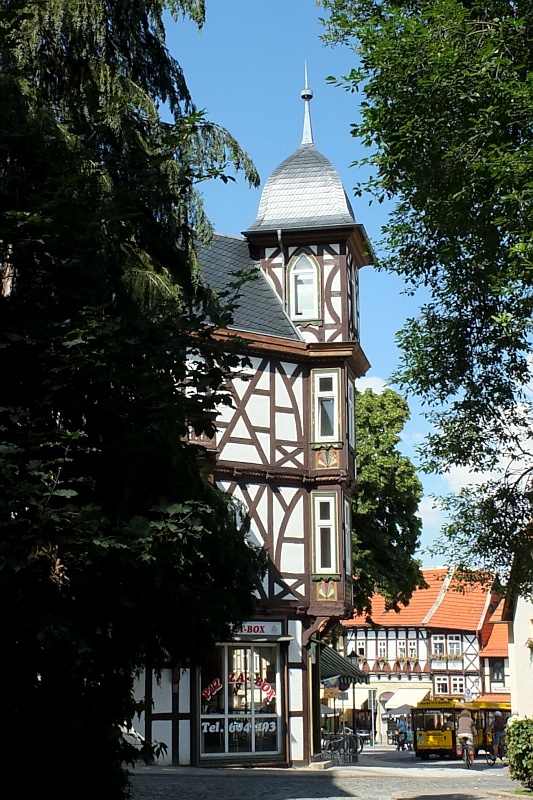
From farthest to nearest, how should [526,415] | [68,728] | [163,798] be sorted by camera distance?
[163,798] < [526,415] < [68,728]

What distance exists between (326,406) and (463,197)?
1575cm

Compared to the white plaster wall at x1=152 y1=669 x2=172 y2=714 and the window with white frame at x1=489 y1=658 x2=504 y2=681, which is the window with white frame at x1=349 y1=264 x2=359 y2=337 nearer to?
the white plaster wall at x1=152 y1=669 x2=172 y2=714

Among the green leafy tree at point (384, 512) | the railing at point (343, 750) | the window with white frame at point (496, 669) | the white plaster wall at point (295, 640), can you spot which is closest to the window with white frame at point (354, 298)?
→ the green leafy tree at point (384, 512)

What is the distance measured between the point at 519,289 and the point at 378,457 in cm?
2425

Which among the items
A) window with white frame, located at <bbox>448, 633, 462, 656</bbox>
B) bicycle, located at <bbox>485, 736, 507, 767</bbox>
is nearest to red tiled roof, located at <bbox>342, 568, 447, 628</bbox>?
window with white frame, located at <bbox>448, 633, 462, 656</bbox>

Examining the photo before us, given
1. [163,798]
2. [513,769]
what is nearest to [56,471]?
[163,798]

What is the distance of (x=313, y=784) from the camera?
71.9ft

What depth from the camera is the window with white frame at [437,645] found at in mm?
68562

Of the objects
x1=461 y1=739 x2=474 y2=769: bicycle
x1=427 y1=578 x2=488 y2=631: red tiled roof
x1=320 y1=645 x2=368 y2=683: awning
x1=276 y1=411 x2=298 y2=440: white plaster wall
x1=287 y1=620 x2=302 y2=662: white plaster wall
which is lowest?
x1=461 y1=739 x2=474 y2=769: bicycle

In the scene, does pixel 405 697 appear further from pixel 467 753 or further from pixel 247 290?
pixel 247 290

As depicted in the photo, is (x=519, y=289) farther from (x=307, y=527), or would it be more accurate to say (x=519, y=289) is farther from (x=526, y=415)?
(x=307, y=527)

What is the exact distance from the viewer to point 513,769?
22906mm

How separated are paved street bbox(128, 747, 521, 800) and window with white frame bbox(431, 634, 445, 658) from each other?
41.1 m

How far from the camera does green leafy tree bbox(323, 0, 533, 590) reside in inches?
506
